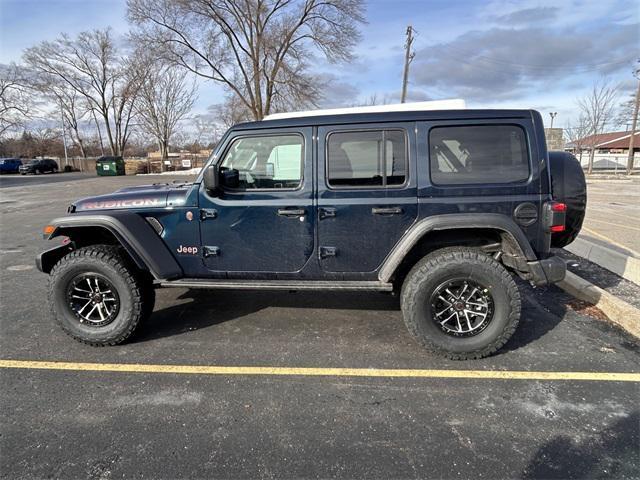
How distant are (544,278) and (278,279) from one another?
2267mm

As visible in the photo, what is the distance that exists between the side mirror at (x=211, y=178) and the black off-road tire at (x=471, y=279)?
186 cm

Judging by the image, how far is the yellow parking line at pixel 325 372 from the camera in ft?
9.46

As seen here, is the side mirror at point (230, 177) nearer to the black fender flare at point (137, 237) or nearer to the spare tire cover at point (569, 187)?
the black fender flare at point (137, 237)

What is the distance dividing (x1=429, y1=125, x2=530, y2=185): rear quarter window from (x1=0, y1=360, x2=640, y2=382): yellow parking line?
1.56 meters

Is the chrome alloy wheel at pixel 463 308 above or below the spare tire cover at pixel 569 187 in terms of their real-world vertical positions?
below

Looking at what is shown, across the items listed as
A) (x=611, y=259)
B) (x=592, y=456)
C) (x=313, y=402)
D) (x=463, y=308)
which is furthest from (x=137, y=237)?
(x=611, y=259)

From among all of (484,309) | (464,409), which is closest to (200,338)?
(464,409)

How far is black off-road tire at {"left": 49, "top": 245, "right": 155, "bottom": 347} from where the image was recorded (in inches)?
130

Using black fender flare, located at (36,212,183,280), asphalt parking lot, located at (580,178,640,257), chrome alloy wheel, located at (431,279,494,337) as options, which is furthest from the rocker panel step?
asphalt parking lot, located at (580,178,640,257)

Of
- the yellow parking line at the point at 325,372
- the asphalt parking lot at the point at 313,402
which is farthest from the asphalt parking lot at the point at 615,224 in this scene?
the yellow parking line at the point at 325,372

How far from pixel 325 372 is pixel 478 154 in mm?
2220

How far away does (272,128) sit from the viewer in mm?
3316

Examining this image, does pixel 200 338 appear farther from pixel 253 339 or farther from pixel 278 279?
pixel 278 279

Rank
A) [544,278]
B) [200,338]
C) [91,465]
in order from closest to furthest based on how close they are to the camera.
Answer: [91,465]
[544,278]
[200,338]
